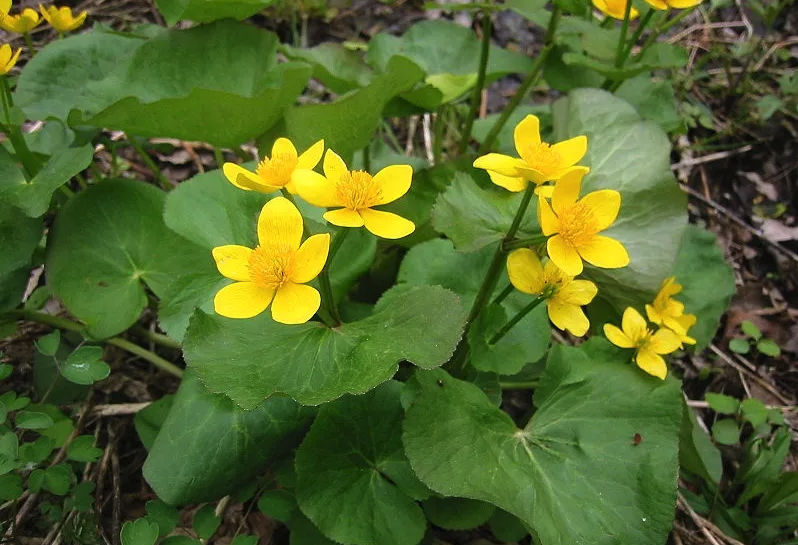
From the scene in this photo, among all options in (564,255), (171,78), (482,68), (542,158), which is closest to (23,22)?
(171,78)

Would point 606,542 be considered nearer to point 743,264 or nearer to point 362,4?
point 743,264

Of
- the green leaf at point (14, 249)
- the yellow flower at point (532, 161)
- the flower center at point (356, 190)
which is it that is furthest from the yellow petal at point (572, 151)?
the green leaf at point (14, 249)

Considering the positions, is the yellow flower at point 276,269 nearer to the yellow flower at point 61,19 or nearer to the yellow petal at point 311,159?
the yellow petal at point 311,159

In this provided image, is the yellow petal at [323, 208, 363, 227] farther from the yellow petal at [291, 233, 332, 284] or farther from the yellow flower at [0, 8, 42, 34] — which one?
the yellow flower at [0, 8, 42, 34]

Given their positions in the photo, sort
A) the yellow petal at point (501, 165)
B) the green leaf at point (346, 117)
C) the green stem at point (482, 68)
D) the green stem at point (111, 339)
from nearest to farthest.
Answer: the yellow petal at point (501, 165), the green leaf at point (346, 117), the green stem at point (111, 339), the green stem at point (482, 68)

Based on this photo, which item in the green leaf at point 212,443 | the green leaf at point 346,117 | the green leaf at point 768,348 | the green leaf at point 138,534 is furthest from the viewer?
the green leaf at point 768,348

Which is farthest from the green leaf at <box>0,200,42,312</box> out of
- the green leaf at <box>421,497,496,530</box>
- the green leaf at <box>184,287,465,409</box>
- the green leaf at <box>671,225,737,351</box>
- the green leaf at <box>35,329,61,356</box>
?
the green leaf at <box>671,225,737,351</box>

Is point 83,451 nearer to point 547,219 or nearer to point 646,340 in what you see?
point 547,219
